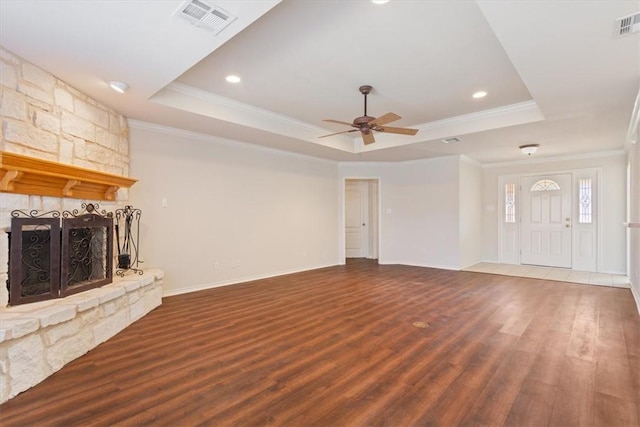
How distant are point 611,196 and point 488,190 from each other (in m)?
2.25

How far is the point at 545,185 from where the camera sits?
23.4 ft

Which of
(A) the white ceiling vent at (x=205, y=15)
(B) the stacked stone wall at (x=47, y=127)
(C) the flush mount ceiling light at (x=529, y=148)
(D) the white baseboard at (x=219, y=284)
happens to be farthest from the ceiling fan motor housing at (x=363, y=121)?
(C) the flush mount ceiling light at (x=529, y=148)

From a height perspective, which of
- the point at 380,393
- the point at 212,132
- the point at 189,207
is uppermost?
the point at 212,132

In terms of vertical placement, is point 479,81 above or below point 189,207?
above

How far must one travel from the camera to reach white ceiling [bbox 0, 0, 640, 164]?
2.19 m

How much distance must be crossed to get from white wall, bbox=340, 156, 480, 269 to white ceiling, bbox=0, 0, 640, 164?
5.87ft

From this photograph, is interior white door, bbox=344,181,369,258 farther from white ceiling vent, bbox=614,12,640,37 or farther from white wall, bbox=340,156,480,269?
white ceiling vent, bbox=614,12,640,37

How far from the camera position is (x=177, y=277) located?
15.7 feet

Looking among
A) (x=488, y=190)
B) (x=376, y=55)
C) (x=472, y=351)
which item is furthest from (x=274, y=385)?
(x=488, y=190)

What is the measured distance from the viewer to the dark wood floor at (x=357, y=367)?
1.91 metres

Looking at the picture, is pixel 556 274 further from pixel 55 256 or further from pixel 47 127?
pixel 47 127

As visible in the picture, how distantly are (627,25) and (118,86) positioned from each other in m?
4.28

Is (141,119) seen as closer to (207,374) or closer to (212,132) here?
(212,132)

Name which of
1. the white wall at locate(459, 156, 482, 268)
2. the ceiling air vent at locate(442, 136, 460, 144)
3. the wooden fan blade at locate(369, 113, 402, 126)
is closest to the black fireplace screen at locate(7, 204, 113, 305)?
the wooden fan blade at locate(369, 113, 402, 126)
